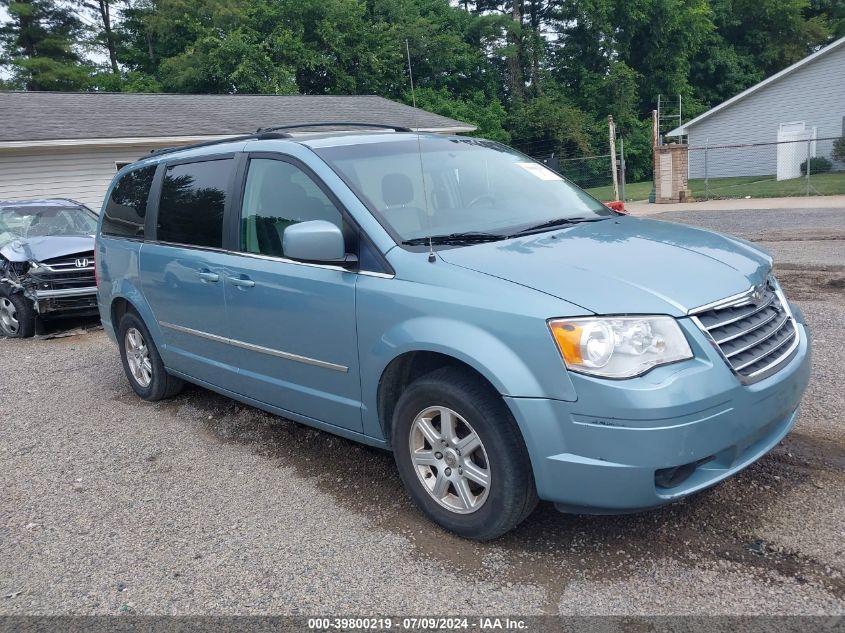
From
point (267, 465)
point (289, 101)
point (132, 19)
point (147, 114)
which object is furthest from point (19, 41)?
point (267, 465)

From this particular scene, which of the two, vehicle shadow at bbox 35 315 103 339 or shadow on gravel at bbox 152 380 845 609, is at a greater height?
vehicle shadow at bbox 35 315 103 339

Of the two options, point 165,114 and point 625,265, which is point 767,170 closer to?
point 165,114

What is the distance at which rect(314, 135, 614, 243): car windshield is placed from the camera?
3.77 m

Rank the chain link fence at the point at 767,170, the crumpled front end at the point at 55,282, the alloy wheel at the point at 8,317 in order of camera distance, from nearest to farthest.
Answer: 1. the crumpled front end at the point at 55,282
2. the alloy wheel at the point at 8,317
3. the chain link fence at the point at 767,170

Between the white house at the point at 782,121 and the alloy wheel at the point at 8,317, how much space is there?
26433 millimetres

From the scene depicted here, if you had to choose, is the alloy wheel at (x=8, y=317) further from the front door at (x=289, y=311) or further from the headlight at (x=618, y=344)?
the headlight at (x=618, y=344)

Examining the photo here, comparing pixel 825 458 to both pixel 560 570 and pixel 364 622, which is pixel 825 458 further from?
pixel 364 622

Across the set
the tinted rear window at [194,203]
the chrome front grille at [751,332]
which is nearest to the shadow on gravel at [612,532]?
the chrome front grille at [751,332]

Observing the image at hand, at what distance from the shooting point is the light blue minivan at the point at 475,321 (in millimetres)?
2848

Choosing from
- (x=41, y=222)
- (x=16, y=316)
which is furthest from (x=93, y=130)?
(x=16, y=316)

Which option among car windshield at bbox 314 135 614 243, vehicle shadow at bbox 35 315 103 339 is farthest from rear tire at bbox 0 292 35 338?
car windshield at bbox 314 135 614 243

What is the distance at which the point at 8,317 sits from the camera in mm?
9141

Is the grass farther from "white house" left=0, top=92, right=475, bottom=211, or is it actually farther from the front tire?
the front tire

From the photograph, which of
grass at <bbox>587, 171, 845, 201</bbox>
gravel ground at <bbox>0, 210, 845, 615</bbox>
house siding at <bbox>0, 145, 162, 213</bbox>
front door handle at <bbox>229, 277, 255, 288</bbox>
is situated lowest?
gravel ground at <bbox>0, 210, 845, 615</bbox>
